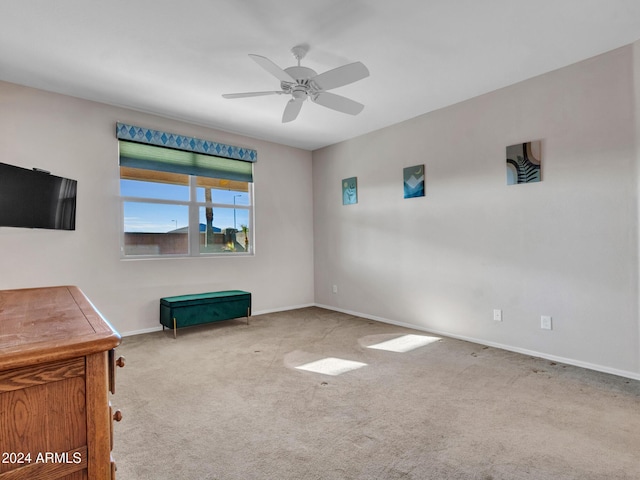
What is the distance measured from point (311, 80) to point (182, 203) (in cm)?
261

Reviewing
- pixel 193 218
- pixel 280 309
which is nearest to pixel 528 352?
pixel 280 309

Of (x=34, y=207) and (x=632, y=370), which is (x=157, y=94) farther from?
(x=632, y=370)

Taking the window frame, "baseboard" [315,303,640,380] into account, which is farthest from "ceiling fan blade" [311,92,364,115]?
"baseboard" [315,303,640,380]

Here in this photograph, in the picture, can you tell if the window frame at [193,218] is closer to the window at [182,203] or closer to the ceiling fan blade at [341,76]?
the window at [182,203]

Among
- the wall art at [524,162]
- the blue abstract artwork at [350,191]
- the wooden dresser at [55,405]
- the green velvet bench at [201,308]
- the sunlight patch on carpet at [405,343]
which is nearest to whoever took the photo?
the wooden dresser at [55,405]

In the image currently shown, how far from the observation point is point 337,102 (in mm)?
2998

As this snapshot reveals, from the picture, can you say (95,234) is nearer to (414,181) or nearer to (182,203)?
(182,203)

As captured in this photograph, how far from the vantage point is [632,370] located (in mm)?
2693

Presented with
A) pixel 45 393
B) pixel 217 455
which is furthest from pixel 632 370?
pixel 45 393

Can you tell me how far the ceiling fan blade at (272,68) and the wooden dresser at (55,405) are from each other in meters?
1.96

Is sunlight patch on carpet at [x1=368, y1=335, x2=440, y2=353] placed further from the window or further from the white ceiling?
the white ceiling

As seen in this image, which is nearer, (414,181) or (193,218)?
(414,181)

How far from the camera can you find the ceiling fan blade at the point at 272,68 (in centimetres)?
228

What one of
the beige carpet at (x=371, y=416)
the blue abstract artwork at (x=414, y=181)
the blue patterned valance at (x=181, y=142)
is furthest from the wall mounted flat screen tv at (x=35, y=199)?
the blue abstract artwork at (x=414, y=181)
